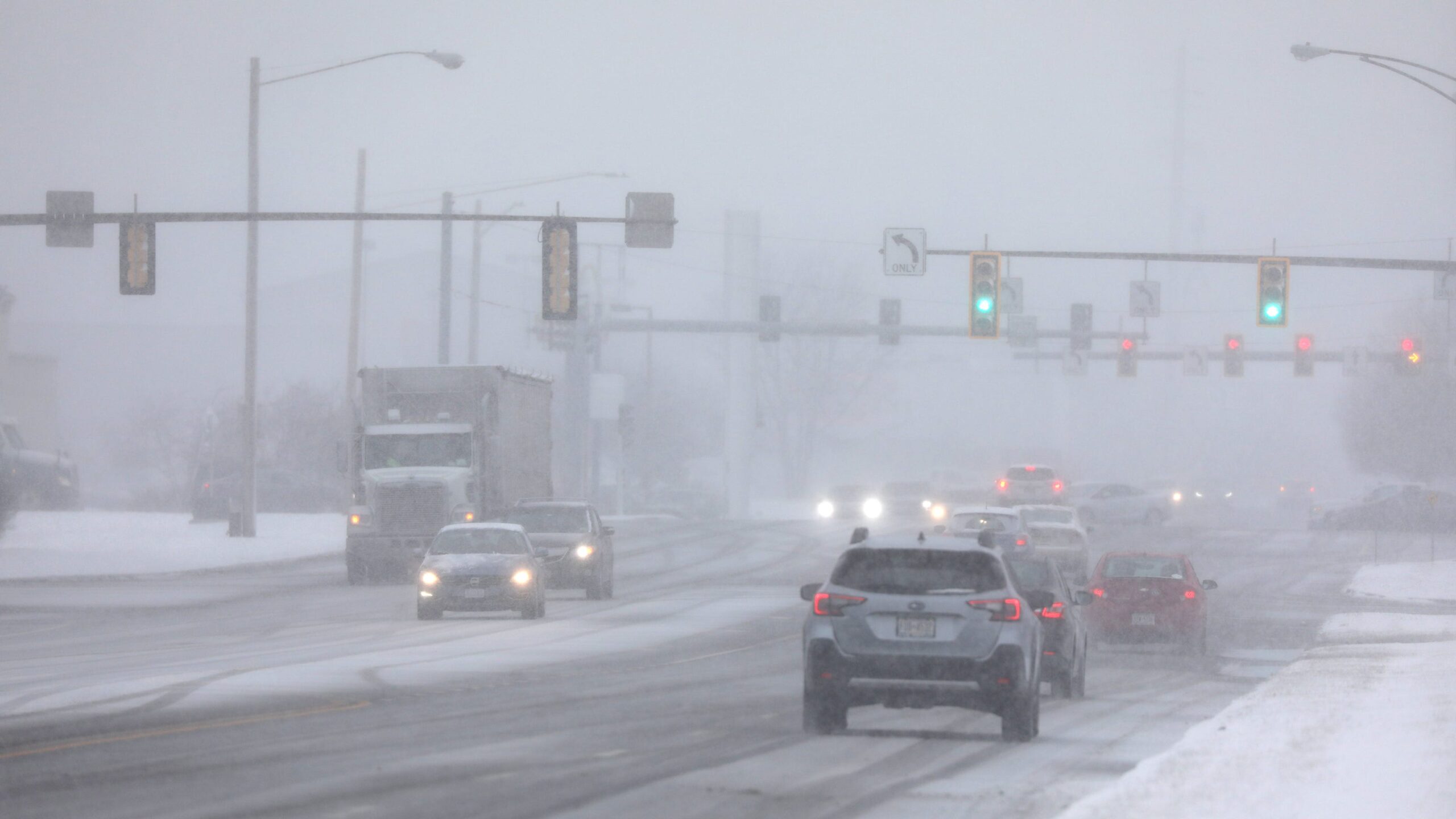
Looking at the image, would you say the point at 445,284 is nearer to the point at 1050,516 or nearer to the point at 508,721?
the point at 1050,516

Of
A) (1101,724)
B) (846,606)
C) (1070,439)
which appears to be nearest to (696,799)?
(846,606)

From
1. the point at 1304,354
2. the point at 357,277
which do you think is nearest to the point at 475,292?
the point at 357,277

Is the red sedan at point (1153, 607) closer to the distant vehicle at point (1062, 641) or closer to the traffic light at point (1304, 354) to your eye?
the distant vehicle at point (1062, 641)

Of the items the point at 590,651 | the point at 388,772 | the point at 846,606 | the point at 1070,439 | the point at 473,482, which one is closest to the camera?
the point at 388,772

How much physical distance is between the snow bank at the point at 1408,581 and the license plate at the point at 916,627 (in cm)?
2553

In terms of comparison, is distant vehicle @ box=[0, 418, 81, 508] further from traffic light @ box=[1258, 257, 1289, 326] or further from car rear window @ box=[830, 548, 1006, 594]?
car rear window @ box=[830, 548, 1006, 594]

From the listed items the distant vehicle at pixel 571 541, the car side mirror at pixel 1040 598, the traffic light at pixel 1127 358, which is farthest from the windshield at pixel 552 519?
the traffic light at pixel 1127 358

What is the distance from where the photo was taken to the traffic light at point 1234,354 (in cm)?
5294

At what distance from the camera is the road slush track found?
996 centimetres

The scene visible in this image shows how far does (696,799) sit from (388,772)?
2070mm

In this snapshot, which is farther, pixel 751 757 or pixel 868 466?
pixel 868 466

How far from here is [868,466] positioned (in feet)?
439

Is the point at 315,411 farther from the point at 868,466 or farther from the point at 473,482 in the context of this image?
the point at 868,466

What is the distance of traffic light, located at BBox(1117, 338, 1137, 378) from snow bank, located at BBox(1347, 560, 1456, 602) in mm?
10260
